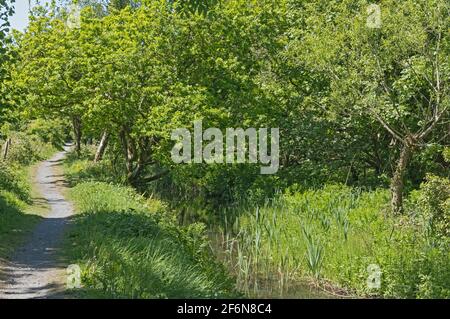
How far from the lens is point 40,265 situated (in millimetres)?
10805

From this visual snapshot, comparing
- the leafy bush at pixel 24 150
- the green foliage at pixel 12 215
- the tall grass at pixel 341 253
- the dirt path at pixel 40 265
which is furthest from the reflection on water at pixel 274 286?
the leafy bush at pixel 24 150

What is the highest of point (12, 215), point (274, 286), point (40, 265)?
point (12, 215)

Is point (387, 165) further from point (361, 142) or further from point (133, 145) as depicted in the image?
point (133, 145)

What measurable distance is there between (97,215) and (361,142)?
11.5 m

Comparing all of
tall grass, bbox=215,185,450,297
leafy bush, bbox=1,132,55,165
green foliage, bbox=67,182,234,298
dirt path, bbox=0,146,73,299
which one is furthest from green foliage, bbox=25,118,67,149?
tall grass, bbox=215,185,450,297

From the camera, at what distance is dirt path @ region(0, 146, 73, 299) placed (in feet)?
29.5

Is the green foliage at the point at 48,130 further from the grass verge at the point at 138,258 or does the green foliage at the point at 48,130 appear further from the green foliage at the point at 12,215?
the grass verge at the point at 138,258

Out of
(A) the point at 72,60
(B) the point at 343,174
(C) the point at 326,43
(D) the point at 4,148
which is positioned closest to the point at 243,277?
(C) the point at 326,43

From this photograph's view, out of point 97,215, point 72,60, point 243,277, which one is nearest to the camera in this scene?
point 243,277

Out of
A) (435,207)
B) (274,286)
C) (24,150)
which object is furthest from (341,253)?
(24,150)

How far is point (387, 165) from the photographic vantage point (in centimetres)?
2156

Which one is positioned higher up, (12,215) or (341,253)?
(12,215)

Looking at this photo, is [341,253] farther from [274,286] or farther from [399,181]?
[399,181]

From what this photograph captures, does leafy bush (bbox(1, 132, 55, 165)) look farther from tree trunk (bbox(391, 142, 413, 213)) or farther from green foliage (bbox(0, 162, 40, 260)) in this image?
tree trunk (bbox(391, 142, 413, 213))
